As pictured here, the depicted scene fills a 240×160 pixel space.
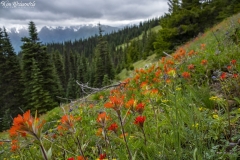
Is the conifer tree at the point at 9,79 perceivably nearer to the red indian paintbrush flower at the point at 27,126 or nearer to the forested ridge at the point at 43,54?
the forested ridge at the point at 43,54

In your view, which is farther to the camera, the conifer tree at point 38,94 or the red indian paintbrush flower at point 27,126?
the conifer tree at point 38,94

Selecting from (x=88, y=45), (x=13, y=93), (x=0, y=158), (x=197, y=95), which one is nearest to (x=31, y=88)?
(x=13, y=93)

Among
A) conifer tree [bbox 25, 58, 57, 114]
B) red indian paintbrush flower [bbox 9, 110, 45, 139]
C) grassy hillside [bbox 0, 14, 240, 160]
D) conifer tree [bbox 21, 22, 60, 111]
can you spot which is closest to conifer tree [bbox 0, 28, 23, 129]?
conifer tree [bbox 21, 22, 60, 111]

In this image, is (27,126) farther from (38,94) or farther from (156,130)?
(38,94)

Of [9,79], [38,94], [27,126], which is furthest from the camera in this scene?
[9,79]

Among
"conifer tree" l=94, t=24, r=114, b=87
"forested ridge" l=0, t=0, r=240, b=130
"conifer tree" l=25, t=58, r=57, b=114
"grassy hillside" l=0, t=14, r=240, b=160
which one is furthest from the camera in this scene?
"conifer tree" l=94, t=24, r=114, b=87

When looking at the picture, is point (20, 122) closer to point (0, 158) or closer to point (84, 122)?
point (84, 122)

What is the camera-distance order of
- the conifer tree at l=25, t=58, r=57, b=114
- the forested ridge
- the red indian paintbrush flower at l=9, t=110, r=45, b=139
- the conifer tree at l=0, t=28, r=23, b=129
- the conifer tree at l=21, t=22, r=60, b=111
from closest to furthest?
the red indian paintbrush flower at l=9, t=110, r=45, b=139, the forested ridge, the conifer tree at l=25, t=58, r=57, b=114, the conifer tree at l=21, t=22, r=60, b=111, the conifer tree at l=0, t=28, r=23, b=129

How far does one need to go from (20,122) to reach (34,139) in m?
0.09

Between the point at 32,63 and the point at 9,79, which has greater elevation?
the point at 32,63

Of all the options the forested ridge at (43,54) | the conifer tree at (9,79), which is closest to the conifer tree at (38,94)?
the forested ridge at (43,54)

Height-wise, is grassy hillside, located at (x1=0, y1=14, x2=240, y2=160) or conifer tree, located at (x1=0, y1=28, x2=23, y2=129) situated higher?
grassy hillside, located at (x1=0, y1=14, x2=240, y2=160)

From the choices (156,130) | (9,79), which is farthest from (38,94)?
(156,130)

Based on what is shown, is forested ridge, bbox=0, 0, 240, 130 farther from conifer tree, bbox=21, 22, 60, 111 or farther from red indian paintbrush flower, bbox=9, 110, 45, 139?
red indian paintbrush flower, bbox=9, 110, 45, 139
